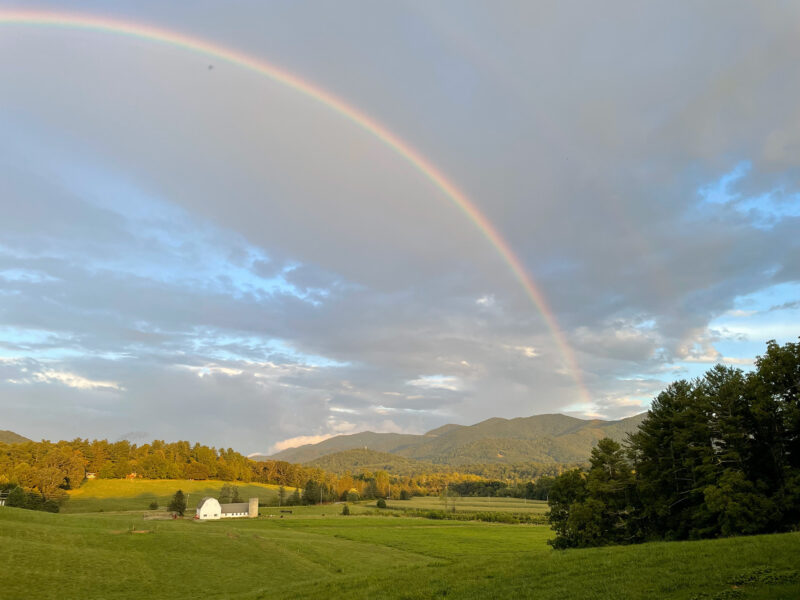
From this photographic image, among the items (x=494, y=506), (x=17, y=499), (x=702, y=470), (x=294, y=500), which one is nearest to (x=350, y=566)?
(x=702, y=470)

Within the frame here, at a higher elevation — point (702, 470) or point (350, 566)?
point (702, 470)

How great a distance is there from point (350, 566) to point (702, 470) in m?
35.9

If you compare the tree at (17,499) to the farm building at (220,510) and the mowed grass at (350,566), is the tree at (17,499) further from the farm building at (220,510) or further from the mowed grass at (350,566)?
the mowed grass at (350,566)

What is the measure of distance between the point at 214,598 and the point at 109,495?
460 ft

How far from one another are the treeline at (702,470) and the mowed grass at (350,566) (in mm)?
9874

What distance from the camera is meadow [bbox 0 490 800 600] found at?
18.8 m

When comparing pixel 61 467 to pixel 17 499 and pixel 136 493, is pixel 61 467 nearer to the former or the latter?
pixel 136 493

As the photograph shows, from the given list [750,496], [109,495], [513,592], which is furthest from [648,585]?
[109,495]

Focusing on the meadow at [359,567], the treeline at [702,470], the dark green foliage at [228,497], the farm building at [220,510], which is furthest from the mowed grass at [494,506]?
the treeline at [702,470]

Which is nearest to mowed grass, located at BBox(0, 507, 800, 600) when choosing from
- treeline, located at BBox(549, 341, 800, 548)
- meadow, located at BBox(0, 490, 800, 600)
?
meadow, located at BBox(0, 490, 800, 600)

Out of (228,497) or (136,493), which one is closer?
(136,493)

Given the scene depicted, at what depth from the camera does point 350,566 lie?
51.8 metres

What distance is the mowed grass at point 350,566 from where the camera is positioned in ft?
63.2

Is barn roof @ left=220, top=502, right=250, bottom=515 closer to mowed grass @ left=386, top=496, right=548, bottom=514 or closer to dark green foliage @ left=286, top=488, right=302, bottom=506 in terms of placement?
dark green foliage @ left=286, top=488, right=302, bottom=506
